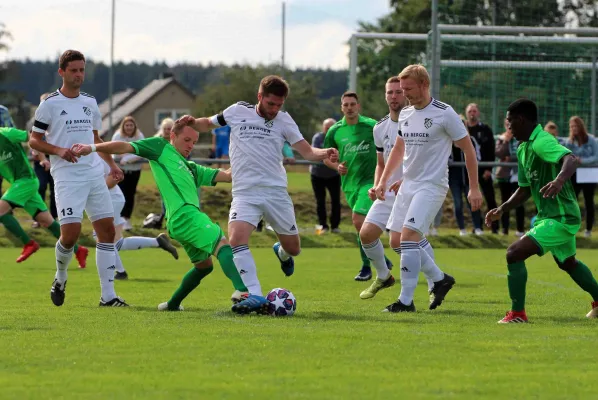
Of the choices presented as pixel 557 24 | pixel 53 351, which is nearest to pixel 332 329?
pixel 53 351

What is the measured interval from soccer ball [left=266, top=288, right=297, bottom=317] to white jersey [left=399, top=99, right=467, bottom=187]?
159 cm

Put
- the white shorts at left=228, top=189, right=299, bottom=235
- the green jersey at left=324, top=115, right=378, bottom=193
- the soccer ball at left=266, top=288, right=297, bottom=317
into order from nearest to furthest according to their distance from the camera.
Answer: the soccer ball at left=266, top=288, right=297, bottom=317 → the white shorts at left=228, top=189, right=299, bottom=235 → the green jersey at left=324, top=115, right=378, bottom=193

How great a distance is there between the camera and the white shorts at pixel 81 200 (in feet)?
36.4

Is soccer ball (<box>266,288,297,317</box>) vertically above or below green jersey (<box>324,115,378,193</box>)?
below

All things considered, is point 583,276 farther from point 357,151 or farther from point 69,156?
point 357,151

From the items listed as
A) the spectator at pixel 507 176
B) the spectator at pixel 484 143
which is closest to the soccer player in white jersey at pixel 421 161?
the spectator at pixel 484 143

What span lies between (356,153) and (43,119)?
165 inches

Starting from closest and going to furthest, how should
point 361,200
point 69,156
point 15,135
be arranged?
point 69,156 < point 361,200 < point 15,135

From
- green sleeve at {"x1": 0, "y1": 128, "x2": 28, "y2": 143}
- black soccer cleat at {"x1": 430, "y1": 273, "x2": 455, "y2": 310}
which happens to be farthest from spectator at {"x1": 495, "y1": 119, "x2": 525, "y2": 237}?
black soccer cleat at {"x1": 430, "y1": 273, "x2": 455, "y2": 310}

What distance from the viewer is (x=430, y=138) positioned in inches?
412

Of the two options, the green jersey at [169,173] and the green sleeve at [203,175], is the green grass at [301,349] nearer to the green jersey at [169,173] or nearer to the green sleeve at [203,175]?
the green jersey at [169,173]

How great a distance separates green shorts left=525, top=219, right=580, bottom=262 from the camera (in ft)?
30.9

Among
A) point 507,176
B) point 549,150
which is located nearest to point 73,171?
point 549,150

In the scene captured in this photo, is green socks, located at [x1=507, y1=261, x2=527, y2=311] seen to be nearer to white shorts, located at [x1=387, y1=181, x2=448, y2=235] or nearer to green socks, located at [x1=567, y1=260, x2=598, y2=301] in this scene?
green socks, located at [x1=567, y1=260, x2=598, y2=301]
